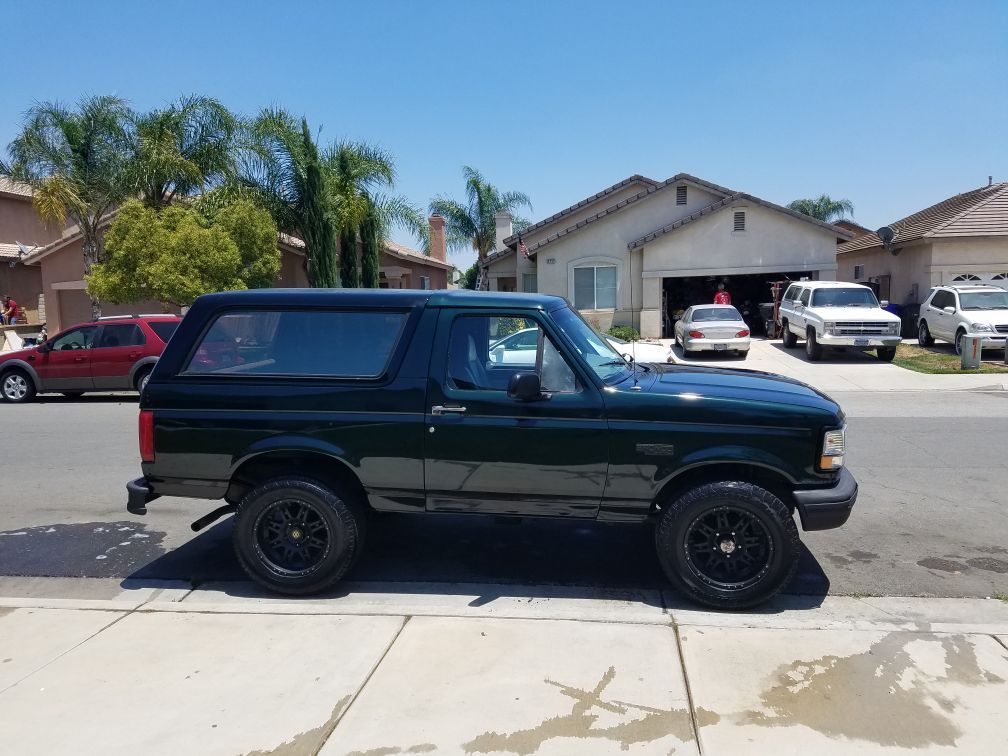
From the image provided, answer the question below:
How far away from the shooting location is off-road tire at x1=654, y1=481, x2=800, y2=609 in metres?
4.63

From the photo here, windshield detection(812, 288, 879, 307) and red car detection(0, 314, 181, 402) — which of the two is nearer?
red car detection(0, 314, 181, 402)

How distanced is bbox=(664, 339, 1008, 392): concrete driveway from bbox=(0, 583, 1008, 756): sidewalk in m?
9.09

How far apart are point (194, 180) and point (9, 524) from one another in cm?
1921

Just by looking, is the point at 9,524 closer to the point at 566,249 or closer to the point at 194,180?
the point at 194,180

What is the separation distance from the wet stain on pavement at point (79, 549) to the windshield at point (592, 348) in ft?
11.8

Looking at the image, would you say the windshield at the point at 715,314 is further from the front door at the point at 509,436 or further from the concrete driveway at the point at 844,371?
the front door at the point at 509,436

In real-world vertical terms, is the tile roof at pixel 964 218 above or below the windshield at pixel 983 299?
above

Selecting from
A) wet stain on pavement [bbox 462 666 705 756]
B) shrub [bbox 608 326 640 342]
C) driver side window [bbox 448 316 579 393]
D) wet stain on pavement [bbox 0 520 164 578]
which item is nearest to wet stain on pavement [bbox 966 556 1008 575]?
wet stain on pavement [bbox 462 666 705 756]

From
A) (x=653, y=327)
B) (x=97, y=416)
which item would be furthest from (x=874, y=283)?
(x=97, y=416)

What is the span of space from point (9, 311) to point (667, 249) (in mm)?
24138

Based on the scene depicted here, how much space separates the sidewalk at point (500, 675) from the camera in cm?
341

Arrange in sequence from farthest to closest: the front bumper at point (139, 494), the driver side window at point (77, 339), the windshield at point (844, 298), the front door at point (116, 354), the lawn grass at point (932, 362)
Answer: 1. the windshield at point (844, 298)
2. the lawn grass at point (932, 362)
3. the driver side window at point (77, 339)
4. the front door at point (116, 354)
5. the front bumper at point (139, 494)

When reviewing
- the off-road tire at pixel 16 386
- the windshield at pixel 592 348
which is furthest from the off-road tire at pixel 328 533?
the off-road tire at pixel 16 386

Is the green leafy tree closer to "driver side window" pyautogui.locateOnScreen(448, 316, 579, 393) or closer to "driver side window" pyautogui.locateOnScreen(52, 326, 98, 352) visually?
"driver side window" pyautogui.locateOnScreen(52, 326, 98, 352)
